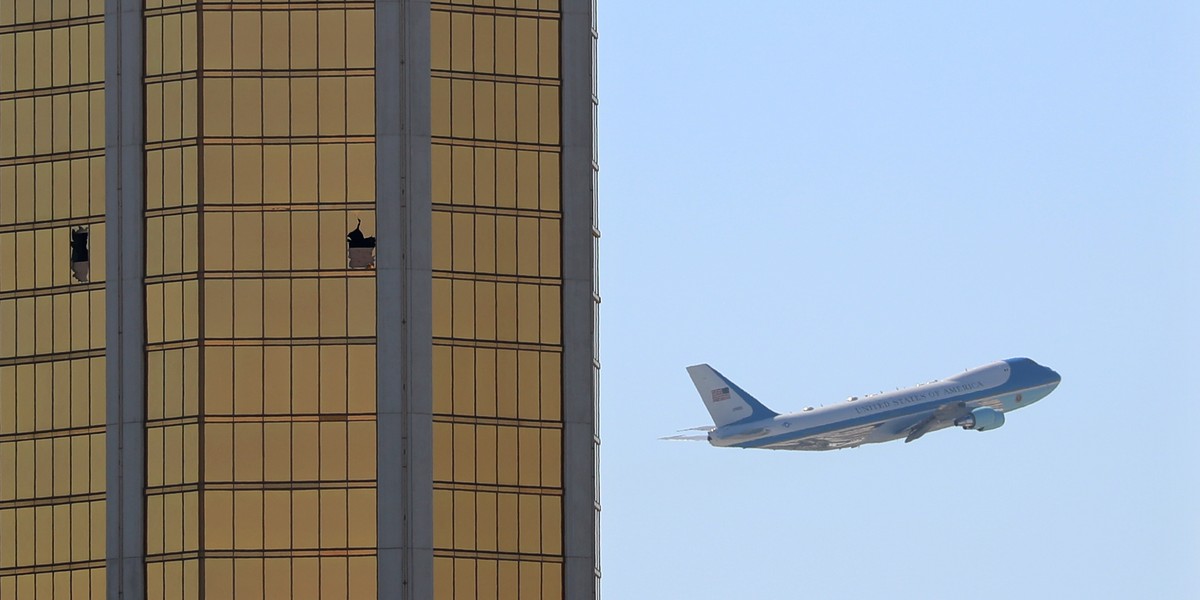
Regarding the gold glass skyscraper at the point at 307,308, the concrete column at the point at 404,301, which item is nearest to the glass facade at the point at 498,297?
the gold glass skyscraper at the point at 307,308

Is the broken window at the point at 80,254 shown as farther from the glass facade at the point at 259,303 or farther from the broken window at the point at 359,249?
the broken window at the point at 359,249

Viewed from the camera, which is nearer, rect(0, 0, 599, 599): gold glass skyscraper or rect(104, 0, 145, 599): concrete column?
rect(104, 0, 145, 599): concrete column

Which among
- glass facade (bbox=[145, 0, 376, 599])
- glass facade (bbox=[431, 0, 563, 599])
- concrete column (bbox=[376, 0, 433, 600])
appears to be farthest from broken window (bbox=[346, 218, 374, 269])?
glass facade (bbox=[431, 0, 563, 599])

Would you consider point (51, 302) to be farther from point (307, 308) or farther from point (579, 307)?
point (579, 307)

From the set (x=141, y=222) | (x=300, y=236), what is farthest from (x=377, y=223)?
(x=141, y=222)

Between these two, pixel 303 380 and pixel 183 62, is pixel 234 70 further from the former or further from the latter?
pixel 303 380

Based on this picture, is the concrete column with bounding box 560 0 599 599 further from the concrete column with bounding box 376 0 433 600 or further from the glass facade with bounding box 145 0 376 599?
the glass facade with bounding box 145 0 376 599

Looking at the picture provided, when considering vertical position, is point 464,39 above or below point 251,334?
above
